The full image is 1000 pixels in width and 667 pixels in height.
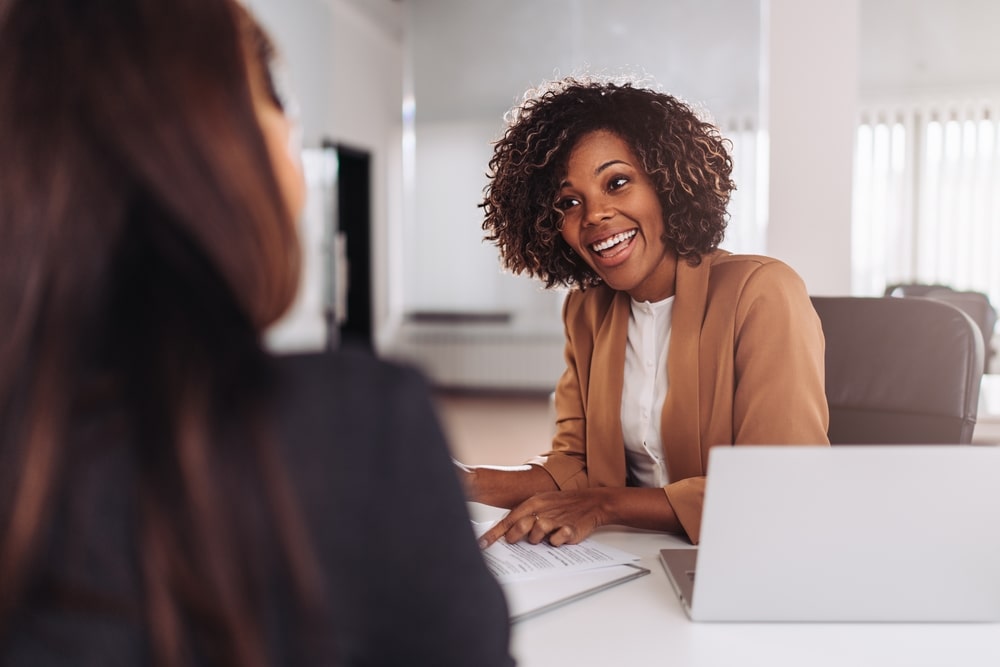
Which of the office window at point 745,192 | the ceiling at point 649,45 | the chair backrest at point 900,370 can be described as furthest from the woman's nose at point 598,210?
the ceiling at point 649,45

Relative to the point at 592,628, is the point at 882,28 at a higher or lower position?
higher

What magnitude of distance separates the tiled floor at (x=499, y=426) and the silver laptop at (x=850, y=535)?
10.1 ft

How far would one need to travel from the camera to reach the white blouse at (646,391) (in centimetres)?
152

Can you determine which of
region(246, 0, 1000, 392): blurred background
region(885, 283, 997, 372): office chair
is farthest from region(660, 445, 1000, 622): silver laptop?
region(246, 0, 1000, 392): blurred background

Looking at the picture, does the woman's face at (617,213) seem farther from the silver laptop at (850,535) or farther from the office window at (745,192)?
the office window at (745,192)

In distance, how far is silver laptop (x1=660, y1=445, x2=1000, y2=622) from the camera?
727mm

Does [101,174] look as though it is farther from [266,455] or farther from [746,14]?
[746,14]

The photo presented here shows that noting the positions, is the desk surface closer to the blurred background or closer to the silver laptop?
the silver laptop

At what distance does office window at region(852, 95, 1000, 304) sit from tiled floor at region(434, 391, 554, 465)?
279 cm

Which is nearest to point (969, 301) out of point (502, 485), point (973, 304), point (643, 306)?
point (973, 304)

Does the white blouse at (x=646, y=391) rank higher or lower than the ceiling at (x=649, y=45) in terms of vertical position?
lower

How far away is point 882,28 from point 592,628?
19.9 ft

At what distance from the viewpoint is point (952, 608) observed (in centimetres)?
81

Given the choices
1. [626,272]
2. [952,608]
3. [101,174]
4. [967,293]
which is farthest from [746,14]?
[101,174]
